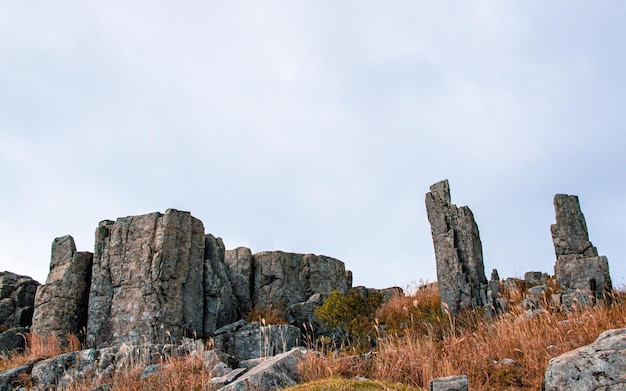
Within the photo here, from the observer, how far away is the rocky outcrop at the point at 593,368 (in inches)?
319

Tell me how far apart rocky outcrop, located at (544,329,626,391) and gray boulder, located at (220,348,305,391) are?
430cm

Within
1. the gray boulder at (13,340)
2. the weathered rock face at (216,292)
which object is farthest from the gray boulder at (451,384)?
the gray boulder at (13,340)

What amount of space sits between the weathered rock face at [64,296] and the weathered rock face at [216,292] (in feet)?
12.5

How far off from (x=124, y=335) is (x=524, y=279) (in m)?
13.2

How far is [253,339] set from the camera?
15.9 meters

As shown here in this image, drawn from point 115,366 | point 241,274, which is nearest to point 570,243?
point 241,274

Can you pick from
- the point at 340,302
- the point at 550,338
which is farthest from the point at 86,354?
the point at 550,338

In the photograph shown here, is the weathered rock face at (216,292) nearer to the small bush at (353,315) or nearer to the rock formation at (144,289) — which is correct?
the rock formation at (144,289)

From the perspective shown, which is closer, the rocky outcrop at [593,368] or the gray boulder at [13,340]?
the rocky outcrop at [593,368]

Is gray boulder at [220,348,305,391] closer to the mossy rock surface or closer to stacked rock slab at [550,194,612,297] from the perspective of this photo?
the mossy rock surface

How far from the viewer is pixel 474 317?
54.3 ft

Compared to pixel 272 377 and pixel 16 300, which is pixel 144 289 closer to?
pixel 16 300

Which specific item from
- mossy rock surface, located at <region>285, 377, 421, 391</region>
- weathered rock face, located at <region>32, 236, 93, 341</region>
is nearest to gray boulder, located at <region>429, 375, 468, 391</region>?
mossy rock surface, located at <region>285, 377, 421, 391</region>

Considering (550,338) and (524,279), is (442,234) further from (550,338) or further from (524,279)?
(550,338)
